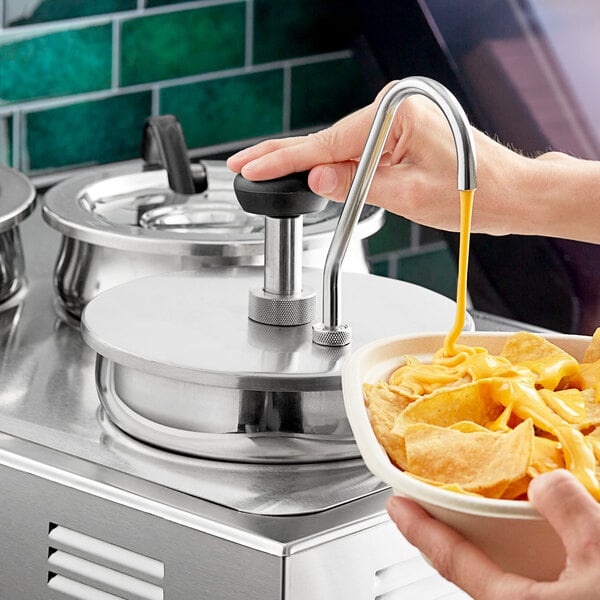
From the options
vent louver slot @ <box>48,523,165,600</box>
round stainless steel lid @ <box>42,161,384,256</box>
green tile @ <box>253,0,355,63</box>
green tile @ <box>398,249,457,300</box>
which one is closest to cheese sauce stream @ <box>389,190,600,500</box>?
vent louver slot @ <box>48,523,165,600</box>

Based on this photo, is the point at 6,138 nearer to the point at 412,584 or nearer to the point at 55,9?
the point at 55,9

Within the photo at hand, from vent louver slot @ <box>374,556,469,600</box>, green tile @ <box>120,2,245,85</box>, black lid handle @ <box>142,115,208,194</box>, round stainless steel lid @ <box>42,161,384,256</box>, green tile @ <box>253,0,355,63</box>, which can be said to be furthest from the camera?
green tile @ <box>253,0,355,63</box>

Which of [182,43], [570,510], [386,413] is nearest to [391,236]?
[182,43]

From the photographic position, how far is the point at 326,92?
2.05 meters

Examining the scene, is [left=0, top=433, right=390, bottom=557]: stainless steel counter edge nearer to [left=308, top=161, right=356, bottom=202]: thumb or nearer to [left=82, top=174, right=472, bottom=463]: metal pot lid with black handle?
[left=82, top=174, right=472, bottom=463]: metal pot lid with black handle

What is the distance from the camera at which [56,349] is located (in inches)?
47.5

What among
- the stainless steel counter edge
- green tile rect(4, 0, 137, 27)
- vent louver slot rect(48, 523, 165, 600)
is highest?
green tile rect(4, 0, 137, 27)

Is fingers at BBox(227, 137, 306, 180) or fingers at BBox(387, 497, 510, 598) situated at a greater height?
fingers at BBox(227, 137, 306, 180)

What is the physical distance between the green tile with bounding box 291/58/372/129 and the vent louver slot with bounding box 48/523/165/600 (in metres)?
1.18

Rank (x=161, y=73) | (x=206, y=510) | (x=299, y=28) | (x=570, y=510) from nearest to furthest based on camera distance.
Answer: (x=570, y=510) < (x=206, y=510) < (x=161, y=73) < (x=299, y=28)

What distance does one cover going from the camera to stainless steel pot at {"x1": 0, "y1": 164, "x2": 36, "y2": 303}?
127 cm

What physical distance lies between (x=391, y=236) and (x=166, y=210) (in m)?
0.83

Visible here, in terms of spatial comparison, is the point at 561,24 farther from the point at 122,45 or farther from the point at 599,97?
the point at 122,45

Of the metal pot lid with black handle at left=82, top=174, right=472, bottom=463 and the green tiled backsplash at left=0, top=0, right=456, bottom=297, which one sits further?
Answer: the green tiled backsplash at left=0, top=0, right=456, bottom=297
